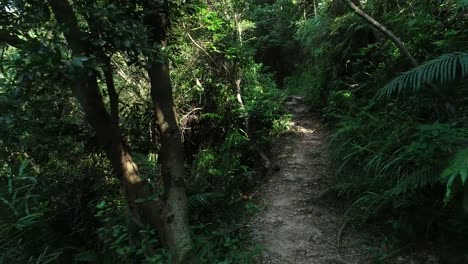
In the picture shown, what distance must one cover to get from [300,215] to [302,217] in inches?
2.7

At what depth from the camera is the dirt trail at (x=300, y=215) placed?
3842mm

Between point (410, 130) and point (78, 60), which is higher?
point (78, 60)

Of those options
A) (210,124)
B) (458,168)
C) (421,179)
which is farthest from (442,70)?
(210,124)

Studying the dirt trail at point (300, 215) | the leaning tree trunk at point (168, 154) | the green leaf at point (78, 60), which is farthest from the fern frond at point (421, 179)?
the green leaf at point (78, 60)

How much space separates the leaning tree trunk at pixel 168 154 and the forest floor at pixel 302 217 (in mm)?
946

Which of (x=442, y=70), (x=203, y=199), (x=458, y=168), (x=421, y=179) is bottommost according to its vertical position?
(x=203, y=199)

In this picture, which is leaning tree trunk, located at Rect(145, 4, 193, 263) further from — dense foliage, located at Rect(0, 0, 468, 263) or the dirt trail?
the dirt trail

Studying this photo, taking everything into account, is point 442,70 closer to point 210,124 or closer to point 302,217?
point 302,217

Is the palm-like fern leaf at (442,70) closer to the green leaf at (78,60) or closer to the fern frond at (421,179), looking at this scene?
the fern frond at (421,179)

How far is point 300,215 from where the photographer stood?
15.3ft

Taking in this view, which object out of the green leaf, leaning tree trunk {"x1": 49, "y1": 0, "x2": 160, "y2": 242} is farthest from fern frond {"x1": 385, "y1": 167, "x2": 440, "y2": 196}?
the green leaf

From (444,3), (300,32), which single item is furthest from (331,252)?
(300,32)

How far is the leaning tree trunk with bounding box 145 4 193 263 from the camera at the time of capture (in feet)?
12.3

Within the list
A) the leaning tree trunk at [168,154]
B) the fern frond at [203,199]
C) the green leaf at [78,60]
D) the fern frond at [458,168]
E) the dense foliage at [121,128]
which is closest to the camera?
the fern frond at [458,168]
